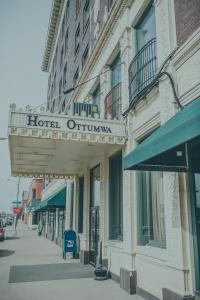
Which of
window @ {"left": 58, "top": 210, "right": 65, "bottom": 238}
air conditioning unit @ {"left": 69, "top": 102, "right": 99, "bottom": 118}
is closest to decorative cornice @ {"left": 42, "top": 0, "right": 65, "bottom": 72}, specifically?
window @ {"left": 58, "top": 210, "right": 65, "bottom": 238}

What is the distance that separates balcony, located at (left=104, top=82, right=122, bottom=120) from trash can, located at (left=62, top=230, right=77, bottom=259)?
612 centimetres

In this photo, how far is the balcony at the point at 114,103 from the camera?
9.95m

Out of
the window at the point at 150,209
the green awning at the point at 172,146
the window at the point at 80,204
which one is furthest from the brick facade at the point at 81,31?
the green awning at the point at 172,146

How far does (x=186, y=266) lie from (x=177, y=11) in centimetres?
514

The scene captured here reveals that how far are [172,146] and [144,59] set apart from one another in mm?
4469

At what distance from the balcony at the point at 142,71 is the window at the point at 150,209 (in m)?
2.16

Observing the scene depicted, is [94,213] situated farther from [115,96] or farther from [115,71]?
[115,71]

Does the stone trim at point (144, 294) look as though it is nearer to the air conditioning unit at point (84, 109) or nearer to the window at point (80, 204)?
the air conditioning unit at point (84, 109)

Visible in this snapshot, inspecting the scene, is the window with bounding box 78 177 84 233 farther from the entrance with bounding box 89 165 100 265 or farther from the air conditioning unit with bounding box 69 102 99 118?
the air conditioning unit with bounding box 69 102 99 118

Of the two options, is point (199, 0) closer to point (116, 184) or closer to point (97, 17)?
point (116, 184)

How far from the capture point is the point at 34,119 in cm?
801

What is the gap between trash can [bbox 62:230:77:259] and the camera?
44.4ft

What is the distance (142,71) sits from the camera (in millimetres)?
8156

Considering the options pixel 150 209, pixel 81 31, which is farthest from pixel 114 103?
pixel 81 31
